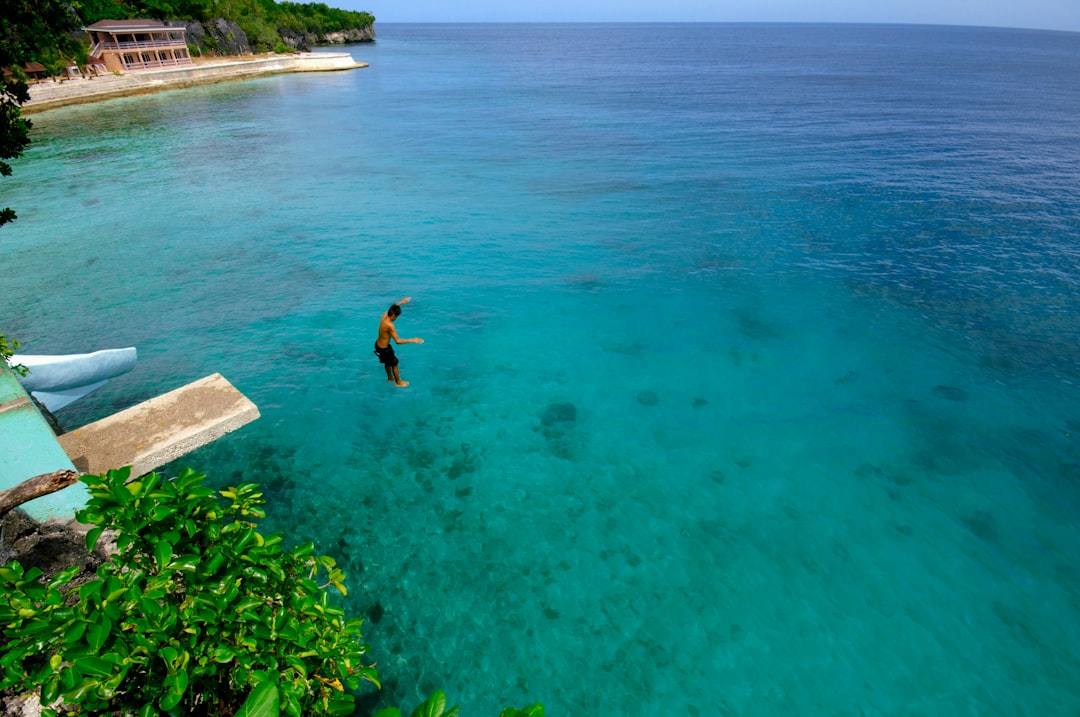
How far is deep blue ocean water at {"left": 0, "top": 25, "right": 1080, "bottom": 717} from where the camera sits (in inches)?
365

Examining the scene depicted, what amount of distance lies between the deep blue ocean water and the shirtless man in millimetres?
702

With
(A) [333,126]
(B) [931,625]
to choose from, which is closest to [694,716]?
(B) [931,625]

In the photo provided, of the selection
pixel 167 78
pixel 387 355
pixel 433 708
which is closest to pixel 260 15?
pixel 167 78

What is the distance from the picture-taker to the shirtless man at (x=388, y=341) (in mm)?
13102

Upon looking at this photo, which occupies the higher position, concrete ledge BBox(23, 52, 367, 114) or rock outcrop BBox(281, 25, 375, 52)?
rock outcrop BBox(281, 25, 375, 52)

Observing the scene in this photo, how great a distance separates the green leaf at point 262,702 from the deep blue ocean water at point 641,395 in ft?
17.8

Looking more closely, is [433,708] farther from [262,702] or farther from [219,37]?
[219,37]

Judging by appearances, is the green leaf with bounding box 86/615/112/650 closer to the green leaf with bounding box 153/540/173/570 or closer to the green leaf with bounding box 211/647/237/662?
the green leaf with bounding box 153/540/173/570

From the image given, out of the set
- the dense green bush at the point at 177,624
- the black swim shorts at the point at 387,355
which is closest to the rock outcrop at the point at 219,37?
the black swim shorts at the point at 387,355

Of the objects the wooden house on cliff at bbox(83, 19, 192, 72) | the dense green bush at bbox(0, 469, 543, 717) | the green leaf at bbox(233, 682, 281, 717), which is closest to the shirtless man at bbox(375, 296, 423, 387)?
the dense green bush at bbox(0, 469, 543, 717)

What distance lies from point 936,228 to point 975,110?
138 feet

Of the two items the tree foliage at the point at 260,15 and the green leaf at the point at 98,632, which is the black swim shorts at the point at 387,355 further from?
the tree foliage at the point at 260,15

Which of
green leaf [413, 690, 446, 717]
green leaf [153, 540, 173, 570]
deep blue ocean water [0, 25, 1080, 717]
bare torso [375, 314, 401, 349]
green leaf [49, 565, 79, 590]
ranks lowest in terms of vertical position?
deep blue ocean water [0, 25, 1080, 717]

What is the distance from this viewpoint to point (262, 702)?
12.4 ft
